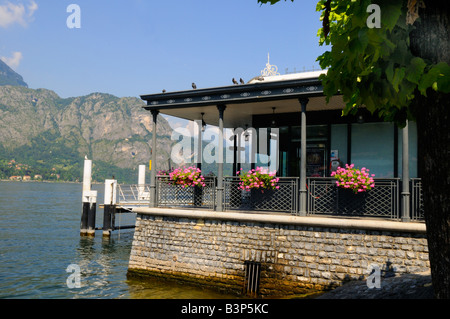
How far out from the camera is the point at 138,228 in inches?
528

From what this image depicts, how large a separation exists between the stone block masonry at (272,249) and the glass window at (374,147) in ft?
12.0

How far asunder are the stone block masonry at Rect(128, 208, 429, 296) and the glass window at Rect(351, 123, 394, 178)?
3.66 m

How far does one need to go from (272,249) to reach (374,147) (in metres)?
5.05

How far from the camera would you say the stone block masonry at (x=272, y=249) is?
9.75 metres

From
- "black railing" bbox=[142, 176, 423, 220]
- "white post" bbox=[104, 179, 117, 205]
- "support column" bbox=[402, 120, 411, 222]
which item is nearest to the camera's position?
"support column" bbox=[402, 120, 411, 222]

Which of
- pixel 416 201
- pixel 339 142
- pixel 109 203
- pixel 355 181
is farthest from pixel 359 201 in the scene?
pixel 109 203

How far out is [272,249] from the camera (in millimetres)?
11117

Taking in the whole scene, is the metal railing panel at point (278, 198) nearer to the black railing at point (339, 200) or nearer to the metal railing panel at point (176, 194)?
the black railing at point (339, 200)

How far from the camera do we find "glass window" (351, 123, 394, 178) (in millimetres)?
13133

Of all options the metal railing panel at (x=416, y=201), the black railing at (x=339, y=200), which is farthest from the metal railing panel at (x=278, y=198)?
the metal railing panel at (x=416, y=201)

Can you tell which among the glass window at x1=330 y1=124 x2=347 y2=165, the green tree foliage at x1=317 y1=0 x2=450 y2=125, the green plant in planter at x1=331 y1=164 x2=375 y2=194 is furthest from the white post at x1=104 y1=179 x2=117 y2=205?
the green tree foliage at x1=317 y1=0 x2=450 y2=125
